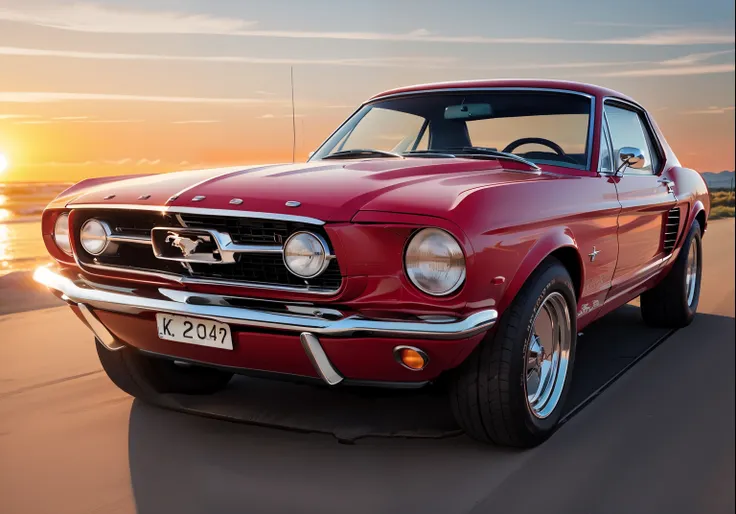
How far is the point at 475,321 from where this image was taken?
2.65m

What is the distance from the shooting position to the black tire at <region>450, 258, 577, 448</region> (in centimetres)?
288

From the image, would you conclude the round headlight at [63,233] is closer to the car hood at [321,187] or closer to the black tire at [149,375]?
the car hood at [321,187]

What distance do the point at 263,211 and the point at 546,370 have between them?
148 centimetres

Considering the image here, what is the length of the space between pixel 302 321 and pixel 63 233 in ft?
4.57

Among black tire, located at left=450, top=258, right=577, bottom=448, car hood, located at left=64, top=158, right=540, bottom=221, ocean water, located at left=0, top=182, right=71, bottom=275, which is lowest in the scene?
ocean water, located at left=0, top=182, right=71, bottom=275

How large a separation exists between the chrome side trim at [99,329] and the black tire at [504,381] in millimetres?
1441

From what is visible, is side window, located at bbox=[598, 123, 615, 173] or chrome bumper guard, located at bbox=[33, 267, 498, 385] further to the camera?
side window, located at bbox=[598, 123, 615, 173]

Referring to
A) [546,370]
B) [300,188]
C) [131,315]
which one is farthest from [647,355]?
[131,315]

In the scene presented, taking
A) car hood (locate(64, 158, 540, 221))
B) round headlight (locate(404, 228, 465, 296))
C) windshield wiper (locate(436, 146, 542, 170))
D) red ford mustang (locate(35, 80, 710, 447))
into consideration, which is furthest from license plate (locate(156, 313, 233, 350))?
windshield wiper (locate(436, 146, 542, 170))

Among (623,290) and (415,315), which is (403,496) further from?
(623,290)

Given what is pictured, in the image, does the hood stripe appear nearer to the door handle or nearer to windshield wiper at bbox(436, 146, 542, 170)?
windshield wiper at bbox(436, 146, 542, 170)

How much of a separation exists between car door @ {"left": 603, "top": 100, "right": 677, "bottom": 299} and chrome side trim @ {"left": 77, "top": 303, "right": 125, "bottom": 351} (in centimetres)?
249

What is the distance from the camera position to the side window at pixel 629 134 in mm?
4473

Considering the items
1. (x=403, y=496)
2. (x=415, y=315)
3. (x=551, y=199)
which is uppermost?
(x=551, y=199)
